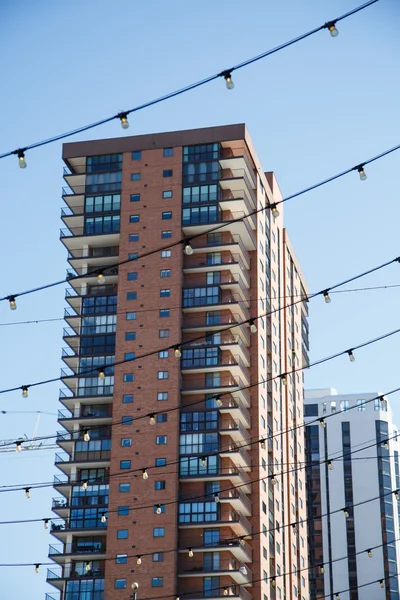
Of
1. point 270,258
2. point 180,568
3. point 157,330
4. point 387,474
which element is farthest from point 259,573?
point 387,474

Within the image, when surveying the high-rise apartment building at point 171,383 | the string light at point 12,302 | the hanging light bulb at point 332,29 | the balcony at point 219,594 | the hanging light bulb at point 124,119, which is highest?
the high-rise apartment building at point 171,383

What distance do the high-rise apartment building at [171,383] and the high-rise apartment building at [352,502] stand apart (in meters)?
47.7

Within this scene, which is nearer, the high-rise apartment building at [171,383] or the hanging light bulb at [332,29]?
the hanging light bulb at [332,29]

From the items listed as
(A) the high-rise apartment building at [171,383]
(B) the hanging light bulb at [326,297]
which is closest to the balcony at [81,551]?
(A) the high-rise apartment building at [171,383]

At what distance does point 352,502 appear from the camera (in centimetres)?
17000

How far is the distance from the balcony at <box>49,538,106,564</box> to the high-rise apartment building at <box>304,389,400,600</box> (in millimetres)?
65792

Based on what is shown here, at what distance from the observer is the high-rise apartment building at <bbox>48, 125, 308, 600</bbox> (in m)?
98.1

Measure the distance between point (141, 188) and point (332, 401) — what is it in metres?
76.2

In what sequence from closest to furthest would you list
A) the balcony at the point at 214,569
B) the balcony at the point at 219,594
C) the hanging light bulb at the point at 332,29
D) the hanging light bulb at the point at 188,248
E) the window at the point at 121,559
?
the hanging light bulb at the point at 332,29 → the hanging light bulb at the point at 188,248 → the balcony at the point at 219,594 → the balcony at the point at 214,569 → the window at the point at 121,559

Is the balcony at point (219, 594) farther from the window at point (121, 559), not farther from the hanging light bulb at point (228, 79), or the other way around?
the hanging light bulb at point (228, 79)

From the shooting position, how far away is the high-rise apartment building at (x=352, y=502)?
164 m

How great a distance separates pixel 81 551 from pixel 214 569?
37.9 ft

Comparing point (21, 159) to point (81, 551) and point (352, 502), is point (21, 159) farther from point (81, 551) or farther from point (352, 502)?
point (352, 502)

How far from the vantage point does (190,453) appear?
3932 inches
